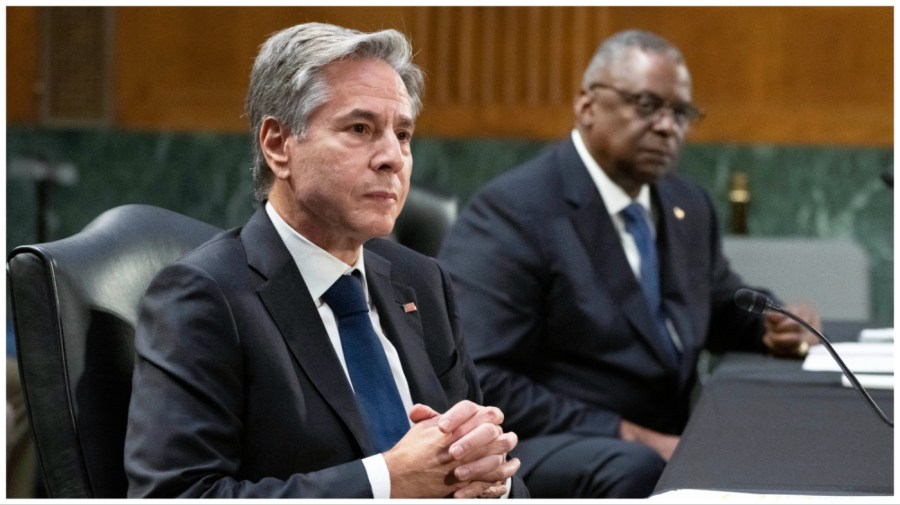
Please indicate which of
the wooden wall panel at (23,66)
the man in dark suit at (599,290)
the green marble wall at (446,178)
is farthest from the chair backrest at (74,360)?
the wooden wall panel at (23,66)

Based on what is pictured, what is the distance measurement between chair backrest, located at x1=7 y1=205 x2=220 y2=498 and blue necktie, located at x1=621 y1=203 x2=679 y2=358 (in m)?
1.16

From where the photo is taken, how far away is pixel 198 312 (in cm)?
122

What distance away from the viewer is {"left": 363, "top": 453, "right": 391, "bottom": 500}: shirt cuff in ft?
3.92

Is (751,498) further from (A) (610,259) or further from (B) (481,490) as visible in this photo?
(A) (610,259)

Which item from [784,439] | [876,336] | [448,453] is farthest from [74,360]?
[876,336]

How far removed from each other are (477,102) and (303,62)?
3.37 m

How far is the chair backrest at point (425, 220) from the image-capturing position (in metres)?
2.61

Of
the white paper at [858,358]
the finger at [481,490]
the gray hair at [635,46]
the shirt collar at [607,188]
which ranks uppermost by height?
the gray hair at [635,46]

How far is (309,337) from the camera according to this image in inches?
50.8

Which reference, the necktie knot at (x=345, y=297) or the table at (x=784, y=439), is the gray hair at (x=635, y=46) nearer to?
the table at (x=784, y=439)

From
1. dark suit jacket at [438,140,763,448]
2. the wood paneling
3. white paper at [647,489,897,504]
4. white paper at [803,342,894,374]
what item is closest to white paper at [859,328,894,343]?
white paper at [803,342,894,374]

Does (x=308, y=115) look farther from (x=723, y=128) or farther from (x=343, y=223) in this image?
(x=723, y=128)

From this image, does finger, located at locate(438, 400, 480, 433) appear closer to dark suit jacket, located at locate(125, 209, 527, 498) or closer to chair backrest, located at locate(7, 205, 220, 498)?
dark suit jacket, located at locate(125, 209, 527, 498)

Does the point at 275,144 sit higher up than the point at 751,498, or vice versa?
the point at 275,144
